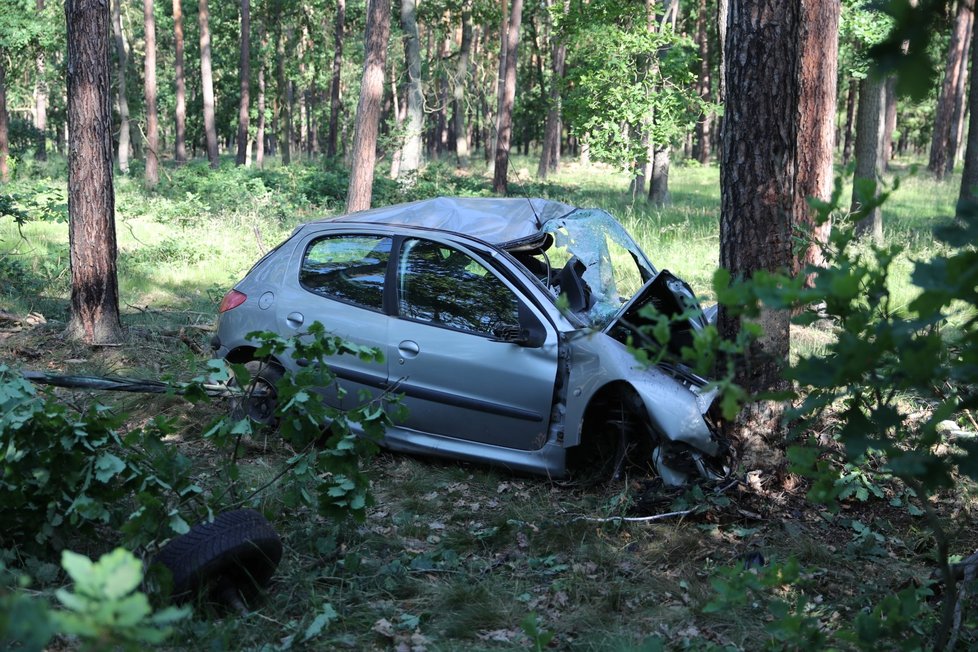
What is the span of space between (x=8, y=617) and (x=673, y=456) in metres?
4.42

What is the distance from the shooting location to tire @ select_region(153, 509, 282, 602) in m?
3.89

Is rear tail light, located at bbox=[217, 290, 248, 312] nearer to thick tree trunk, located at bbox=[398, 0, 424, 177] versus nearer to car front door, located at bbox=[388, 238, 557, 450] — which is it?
car front door, located at bbox=[388, 238, 557, 450]

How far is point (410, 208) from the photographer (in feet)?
22.5

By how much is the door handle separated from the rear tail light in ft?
4.88

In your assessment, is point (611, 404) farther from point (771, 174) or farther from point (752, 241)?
Result: point (771, 174)

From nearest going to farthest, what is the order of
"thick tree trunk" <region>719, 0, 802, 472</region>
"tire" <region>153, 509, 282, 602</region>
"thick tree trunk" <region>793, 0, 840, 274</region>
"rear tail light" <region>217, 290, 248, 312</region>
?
1. "tire" <region>153, 509, 282, 602</region>
2. "thick tree trunk" <region>719, 0, 802, 472</region>
3. "rear tail light" <region>217, 290, 248, 312</region>
4. "thick tree trunk" <region>793, 0, 840, 274</region>

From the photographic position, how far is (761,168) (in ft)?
17.9

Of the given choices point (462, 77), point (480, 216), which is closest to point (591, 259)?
point (480, 216)

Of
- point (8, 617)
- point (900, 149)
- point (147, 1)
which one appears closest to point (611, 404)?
point (8, 617)

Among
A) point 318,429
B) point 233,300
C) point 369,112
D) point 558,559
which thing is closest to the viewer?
point 318,429

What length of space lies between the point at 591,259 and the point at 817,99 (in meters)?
4.10

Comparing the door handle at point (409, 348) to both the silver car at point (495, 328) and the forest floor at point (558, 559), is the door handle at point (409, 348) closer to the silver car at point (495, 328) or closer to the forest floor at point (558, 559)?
the silver car at point (495, 328)

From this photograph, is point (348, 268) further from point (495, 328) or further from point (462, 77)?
point (462, 77)

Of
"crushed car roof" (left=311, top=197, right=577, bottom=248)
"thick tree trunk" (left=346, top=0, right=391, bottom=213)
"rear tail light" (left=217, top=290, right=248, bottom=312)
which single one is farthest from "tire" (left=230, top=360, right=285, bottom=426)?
"thick tree trunk" (left=346, top=0, right=391, bottom=213)
